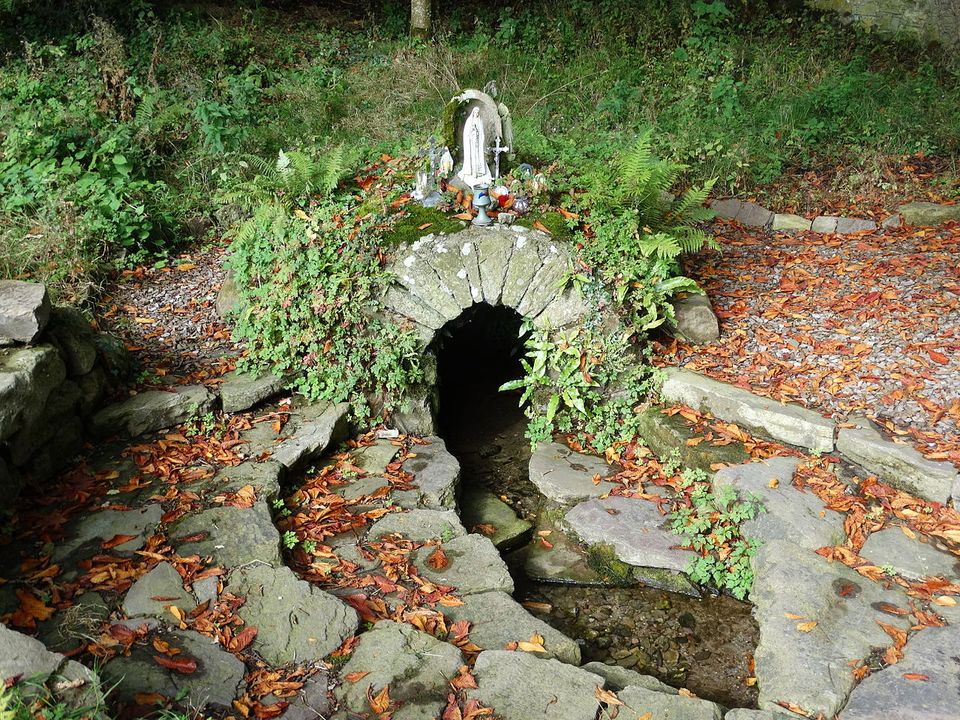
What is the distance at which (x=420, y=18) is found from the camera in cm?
1138

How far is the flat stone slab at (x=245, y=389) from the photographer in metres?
5.97

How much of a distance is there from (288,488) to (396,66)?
7.05 meters

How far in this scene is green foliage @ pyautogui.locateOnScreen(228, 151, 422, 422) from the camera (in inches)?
243

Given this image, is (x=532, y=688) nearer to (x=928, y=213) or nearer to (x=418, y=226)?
(x=418, y=226)

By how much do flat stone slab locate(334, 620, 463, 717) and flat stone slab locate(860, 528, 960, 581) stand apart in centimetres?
266

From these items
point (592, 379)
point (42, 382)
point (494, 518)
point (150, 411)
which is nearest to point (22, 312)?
point (42, 382)

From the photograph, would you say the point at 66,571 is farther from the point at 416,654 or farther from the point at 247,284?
the point at 247,284

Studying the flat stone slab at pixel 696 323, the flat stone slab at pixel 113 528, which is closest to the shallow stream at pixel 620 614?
the flat stone slab at pixel 696 323

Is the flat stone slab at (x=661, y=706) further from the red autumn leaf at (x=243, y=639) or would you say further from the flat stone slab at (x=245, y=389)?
the flat stone slab at (x=245, y=389)

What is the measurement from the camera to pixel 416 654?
12.9 feet

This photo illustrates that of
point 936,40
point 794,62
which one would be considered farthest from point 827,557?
point 936,40

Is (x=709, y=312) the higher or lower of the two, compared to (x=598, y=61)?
lower

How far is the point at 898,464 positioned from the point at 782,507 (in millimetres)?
825

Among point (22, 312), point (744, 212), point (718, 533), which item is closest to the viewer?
point (22, 312)
